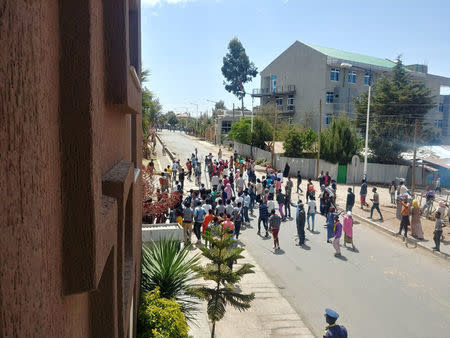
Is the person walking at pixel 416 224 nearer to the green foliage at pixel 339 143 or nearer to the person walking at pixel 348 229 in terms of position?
the person walking at pixel 348 229

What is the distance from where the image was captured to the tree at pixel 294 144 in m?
31.7

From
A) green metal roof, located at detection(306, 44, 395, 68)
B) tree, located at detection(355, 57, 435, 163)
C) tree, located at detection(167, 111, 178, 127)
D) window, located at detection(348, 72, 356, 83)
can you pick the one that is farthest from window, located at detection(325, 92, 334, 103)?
tree, located at detection(167, 111, 178, 127)

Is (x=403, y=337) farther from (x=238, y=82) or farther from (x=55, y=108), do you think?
(x=238, y=82)

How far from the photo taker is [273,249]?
12719 mm

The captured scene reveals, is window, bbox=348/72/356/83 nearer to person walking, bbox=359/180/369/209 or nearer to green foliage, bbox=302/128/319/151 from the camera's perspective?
green foliage, bbox=302/128/319/151

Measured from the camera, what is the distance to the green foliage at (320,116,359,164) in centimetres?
3003

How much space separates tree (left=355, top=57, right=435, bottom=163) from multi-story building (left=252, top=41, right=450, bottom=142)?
7.45 metres

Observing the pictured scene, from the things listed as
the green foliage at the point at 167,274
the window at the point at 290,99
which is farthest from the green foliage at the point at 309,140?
the green foliage at the point at 167,274

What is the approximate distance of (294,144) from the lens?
3180 centimetres

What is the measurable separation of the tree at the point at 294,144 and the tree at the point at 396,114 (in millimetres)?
6779

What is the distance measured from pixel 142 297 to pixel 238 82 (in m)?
55.9

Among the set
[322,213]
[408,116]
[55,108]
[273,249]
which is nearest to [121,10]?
[55,108]

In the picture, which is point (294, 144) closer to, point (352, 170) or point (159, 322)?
point (352, 170)

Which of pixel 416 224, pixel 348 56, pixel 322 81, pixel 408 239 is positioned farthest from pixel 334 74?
pixel 408 239
